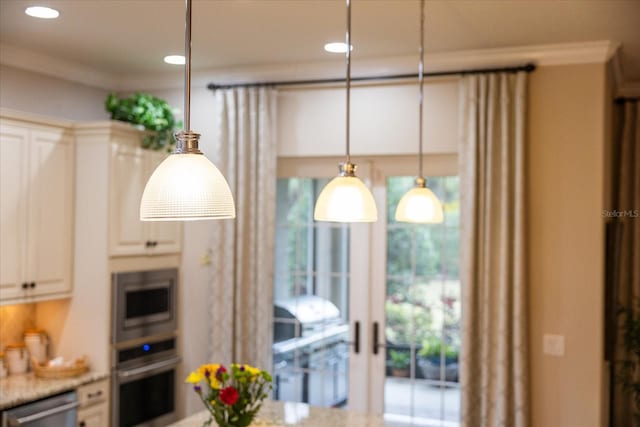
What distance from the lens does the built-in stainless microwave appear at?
A: 14.7 ft

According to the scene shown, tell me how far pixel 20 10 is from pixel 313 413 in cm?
242

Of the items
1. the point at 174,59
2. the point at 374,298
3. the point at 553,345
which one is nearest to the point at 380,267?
the point at 374,298

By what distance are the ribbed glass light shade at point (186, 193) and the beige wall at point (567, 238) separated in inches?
111

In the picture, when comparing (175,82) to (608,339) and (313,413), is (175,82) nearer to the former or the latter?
(313,413)

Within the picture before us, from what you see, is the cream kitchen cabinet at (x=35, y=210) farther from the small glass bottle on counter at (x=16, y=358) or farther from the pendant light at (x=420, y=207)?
the pendant light at (x=420, y=207)

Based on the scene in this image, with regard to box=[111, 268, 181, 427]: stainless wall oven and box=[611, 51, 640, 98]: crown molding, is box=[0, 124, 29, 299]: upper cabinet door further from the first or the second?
box=[611, 51, 640, 98]: crown molding

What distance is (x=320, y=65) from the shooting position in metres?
4.67

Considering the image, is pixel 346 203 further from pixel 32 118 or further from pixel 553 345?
pixel 32 118

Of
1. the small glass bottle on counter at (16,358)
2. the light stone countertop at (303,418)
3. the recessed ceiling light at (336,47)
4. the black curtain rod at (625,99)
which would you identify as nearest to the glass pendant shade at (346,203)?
the light stone countertop at (303,418)

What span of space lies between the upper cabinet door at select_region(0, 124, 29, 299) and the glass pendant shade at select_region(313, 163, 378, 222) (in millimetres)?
2292

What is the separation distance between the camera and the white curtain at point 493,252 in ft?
13.7

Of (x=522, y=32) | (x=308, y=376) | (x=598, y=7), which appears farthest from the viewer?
(x=308, y=376)

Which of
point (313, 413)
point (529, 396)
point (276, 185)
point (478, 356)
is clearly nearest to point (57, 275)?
point (276, 185)

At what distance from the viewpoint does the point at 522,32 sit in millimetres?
3895
